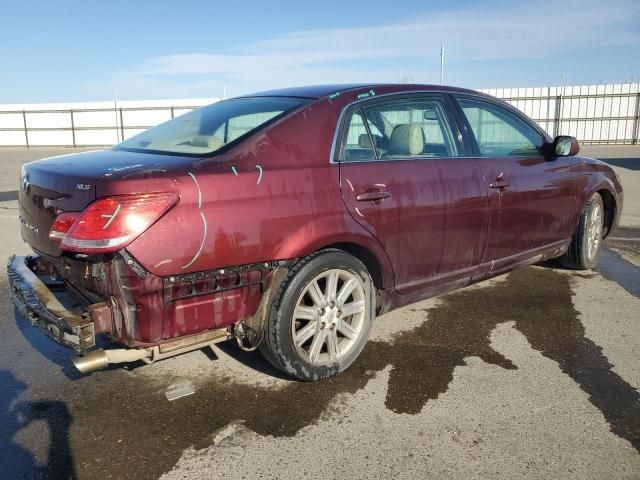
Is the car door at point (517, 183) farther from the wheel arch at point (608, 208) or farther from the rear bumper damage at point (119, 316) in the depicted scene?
the rear bumper damage at point (119, 316)

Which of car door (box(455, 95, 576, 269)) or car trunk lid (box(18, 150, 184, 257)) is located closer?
car trunk lid (box(18, 150, 184, 257))

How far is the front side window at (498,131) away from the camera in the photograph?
3.97 meters

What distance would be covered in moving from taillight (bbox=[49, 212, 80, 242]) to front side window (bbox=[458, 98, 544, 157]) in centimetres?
271

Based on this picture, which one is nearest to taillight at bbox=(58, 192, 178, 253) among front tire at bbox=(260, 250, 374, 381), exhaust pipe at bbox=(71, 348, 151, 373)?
exhaust pipe at bbox=(71, 348, 151, 373)

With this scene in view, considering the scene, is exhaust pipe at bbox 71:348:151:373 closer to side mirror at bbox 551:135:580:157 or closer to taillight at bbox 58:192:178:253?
taillight at bbox 58:192:178:253

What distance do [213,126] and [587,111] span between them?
28686mm

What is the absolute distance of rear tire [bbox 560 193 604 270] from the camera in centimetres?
501

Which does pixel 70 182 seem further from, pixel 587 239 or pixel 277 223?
pixel 587 239

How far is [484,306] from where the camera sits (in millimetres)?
4441

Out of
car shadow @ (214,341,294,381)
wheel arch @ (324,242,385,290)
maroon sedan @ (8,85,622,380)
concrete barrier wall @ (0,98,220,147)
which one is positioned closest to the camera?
maroon sedan @ (8,85,622,380)

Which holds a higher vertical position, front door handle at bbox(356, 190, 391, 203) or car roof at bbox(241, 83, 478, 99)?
car roof at bbox(241, 83, 478, 99)

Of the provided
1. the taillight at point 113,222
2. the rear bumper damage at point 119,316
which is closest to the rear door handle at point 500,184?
the rear bumper damage at point 119,316

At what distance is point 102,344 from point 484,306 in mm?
2915

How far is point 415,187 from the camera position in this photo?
10.9 ft
